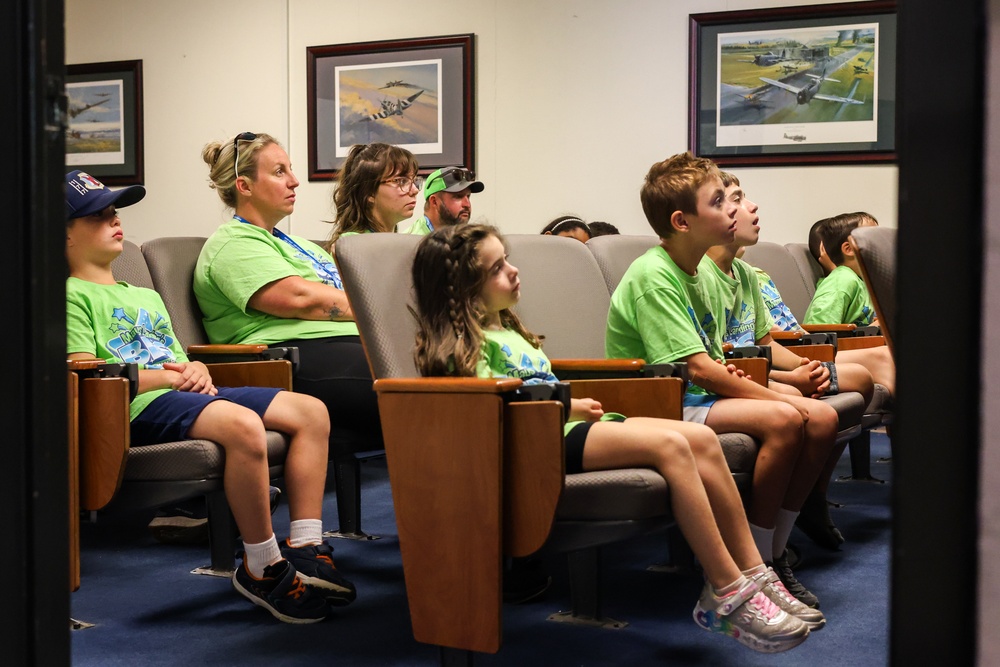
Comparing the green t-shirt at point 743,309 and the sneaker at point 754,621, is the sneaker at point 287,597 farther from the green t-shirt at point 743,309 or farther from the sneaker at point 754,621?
the green t-shirt at point 743,309

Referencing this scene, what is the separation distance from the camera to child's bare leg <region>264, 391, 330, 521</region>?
2.31 m

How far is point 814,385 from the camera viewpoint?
277cm

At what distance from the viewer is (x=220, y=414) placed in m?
2.18

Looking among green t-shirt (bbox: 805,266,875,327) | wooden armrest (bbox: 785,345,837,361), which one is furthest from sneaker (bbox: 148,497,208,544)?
green t-shirt (bbox: 805,266,875,327)

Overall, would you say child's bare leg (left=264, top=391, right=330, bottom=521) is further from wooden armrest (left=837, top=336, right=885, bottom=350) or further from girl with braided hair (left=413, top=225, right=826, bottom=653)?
wooden armrest (left=837, top=336, right=885, bottom=350)

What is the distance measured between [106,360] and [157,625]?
1.80 ft

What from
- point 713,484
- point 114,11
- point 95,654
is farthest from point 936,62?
point 114,11

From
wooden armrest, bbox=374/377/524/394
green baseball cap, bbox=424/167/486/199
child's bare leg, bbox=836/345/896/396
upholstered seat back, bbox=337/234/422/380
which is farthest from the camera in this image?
green baseball cap, bbox=424/167/486/199

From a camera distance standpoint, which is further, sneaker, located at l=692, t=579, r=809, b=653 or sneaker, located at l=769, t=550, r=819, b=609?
sneaker, located at l=769, t=550, r=819, b=609

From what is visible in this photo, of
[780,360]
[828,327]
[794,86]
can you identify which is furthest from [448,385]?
A: [794,86]

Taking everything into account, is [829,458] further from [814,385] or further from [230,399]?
[230,399]

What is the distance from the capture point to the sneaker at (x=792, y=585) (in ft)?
7.46

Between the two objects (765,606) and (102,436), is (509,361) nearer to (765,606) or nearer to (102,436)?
(765,606)

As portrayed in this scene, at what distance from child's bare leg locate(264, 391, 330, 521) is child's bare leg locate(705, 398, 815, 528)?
33.5 inches
